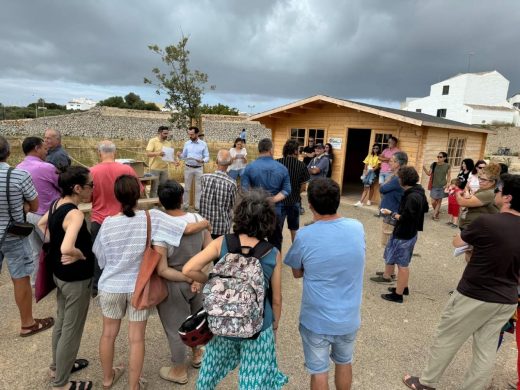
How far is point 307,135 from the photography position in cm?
1095

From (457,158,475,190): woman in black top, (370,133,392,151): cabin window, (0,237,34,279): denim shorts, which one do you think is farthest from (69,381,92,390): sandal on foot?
(370,133,392,151): cabin window

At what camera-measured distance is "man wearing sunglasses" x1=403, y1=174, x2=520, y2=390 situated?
6.93ft

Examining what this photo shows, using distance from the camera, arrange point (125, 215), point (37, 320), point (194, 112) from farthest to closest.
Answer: point (194, 112) < point (37, 320) < point (125, 215)

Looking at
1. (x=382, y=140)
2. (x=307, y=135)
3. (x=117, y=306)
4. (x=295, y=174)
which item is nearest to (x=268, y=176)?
(x=295, y=174)

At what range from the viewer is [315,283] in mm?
1945

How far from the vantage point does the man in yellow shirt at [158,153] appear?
22.6 feet

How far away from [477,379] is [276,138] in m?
10.1

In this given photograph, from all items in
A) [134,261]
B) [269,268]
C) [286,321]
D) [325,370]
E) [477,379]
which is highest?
[269,268]

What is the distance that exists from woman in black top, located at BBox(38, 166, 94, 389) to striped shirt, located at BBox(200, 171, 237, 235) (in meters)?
1.46

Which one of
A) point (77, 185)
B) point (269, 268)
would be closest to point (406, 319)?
point (269, 268)

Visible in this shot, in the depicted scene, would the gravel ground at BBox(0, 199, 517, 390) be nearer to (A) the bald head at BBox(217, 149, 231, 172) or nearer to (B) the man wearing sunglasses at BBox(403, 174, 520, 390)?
(B) the man wearing sunglasses at BBox(403, 174, 520, 390)

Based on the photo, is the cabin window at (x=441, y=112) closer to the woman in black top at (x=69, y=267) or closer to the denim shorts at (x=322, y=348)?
the denim shorts at (x=322, y=348)

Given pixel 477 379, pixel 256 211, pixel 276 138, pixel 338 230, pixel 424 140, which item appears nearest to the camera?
pixel 256 211

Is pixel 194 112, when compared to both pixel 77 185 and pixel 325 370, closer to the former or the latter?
pixel 77 185
